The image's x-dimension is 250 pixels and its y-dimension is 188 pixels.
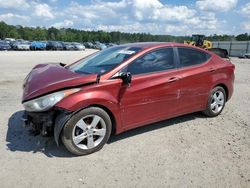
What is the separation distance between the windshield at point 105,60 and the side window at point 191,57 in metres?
0.96

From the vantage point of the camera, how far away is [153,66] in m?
4.73

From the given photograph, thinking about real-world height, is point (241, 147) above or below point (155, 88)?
→ below

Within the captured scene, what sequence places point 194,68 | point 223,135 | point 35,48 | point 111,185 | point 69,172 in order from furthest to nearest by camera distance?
point 35,48, point 194,68, point 223,135, point 69,172, point 111,185

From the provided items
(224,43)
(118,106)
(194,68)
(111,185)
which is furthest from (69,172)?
(224,43)

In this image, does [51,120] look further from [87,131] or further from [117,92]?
[117,92]

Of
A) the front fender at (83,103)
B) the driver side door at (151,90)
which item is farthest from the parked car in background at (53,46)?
the front fender at (83,103)

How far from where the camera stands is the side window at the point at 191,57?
518cm

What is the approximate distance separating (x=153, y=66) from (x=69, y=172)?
2259mm

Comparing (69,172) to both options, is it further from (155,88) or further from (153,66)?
(153,66)

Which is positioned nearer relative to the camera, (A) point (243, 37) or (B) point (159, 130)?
(B) point (159, 130)

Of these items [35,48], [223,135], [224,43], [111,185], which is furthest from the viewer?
[224,43]

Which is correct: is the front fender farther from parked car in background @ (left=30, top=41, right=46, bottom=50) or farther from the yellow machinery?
parked car in background @ (left=30, top=41, right=46, bottom=50)

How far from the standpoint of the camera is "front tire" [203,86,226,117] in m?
5.67

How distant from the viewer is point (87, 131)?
4027 mm
